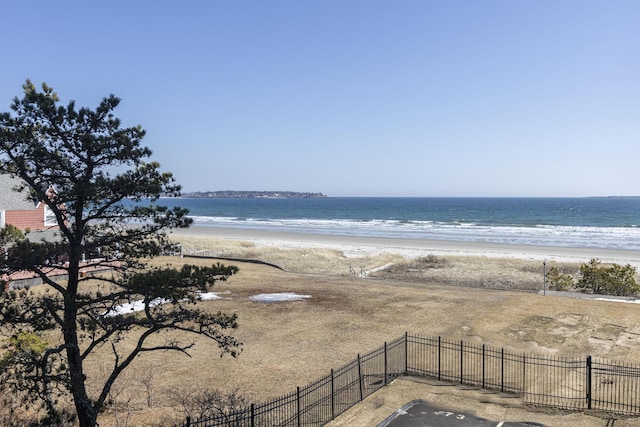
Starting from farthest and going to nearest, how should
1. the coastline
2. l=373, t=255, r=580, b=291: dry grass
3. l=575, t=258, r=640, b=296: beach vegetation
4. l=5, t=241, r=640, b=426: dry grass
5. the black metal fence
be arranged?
the coastline, l=373, t=255, r=580, b=291: dry grass, l=575, t=258, r=640, b=296: beach vegetation, l=5, t=241, r=640, b=426: dry grass, the black metal fence

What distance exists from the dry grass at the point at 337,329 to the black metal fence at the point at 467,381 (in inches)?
47.3

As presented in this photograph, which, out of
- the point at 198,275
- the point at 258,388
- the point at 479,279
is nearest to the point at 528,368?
the point at 258,388

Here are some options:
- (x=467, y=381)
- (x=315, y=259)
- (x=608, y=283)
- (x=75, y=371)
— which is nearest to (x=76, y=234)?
(x=75, y=371)

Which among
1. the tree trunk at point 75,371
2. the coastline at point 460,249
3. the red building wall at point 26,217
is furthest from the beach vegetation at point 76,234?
the coastline at point 460,249

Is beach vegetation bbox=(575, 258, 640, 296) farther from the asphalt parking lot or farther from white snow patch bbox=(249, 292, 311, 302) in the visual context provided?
the asphalt parking lot

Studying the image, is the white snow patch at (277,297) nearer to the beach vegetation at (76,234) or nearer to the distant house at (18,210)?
the distant house at (18,210)

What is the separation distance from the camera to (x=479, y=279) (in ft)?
140

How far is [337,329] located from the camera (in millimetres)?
25453

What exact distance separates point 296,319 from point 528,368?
12410mm

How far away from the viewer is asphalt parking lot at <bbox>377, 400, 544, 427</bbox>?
572 inches

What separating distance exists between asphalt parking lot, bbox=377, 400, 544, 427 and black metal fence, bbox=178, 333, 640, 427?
6.04ft

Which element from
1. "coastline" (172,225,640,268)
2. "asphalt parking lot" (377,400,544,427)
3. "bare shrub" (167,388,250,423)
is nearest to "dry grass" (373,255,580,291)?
"coastline" (172,225,640,268)

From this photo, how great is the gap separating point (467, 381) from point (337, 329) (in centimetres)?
831

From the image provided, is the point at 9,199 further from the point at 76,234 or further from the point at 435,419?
the point at 435,419
